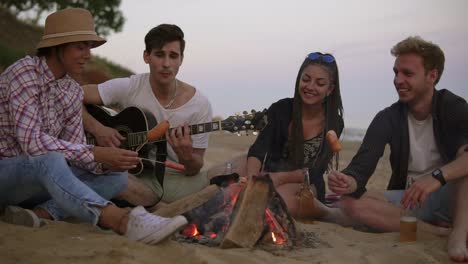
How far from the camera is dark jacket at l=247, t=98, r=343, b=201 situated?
509 cm

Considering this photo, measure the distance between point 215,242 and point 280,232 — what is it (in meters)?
0.43

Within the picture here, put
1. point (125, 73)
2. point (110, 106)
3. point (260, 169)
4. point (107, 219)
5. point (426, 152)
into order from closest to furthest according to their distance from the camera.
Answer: point (107, 219), point (426, 152), point (260, 169), point (110, 106), point (125, 73)

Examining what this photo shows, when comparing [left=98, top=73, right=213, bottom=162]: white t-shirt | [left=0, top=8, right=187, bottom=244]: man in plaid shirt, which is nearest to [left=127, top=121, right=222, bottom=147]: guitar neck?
[left=98, top=73, right=213, bottom=162]: white t-shirt

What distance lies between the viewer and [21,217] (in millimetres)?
3889

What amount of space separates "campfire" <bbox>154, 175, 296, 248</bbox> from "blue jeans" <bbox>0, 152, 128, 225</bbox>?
1.88 feet

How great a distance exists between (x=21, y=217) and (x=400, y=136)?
2709 mm

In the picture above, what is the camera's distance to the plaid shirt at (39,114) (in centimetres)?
375

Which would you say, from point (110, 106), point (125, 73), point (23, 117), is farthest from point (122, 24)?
point (23, 117)

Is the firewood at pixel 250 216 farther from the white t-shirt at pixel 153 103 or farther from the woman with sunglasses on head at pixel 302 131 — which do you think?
the white t-shirt at pixel 153 103

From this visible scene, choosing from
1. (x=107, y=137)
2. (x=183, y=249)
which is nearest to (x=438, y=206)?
(x=183, y=249)

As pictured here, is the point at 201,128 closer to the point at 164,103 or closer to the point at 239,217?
the point at 164,103

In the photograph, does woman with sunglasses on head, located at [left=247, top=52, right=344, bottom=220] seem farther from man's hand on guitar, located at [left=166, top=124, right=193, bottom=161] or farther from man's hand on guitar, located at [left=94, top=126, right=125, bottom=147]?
man's hand on guitar, located at [left=94, top=126, right=125, bottom=147]

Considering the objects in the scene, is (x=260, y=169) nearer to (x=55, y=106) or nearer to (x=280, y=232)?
(x=280, y=232)

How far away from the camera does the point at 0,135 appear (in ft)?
13.1
